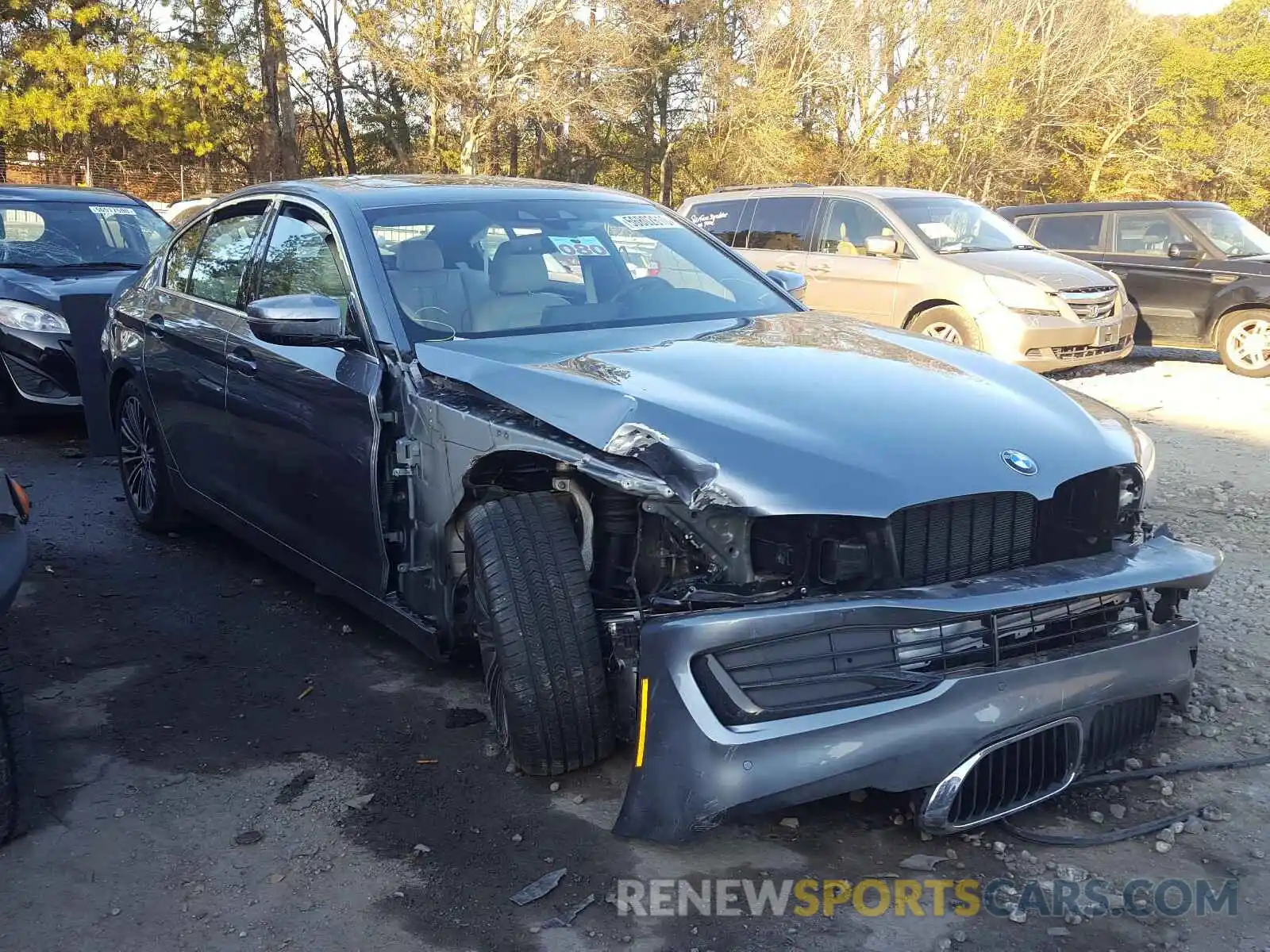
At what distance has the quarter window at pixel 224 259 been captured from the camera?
182 inches

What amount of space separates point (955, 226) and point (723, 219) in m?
2.35

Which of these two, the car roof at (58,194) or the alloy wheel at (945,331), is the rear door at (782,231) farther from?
the car roof at (58,194)

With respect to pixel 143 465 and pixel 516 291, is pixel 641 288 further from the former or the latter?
pixel 143 465

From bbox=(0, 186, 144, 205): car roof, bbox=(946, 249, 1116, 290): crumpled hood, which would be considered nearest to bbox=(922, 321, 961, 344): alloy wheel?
bbox=(946, 249, 1116, 290): crumpled hood

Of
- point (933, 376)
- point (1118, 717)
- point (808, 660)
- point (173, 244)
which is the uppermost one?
point (173, 244)

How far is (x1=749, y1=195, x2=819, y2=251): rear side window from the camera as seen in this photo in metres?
10.9

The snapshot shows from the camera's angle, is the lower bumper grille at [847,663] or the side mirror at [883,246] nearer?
the lower bumper grille at [847,663]

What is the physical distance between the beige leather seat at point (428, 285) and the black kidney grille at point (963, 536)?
1659mm

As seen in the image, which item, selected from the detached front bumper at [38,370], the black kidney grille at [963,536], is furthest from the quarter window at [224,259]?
the detached front bumper at [38,370]

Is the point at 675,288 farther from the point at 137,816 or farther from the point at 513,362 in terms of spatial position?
the point at 137,816

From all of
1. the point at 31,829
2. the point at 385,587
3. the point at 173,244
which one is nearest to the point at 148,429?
the point at 173,244

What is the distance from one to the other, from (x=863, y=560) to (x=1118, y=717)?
2.69 feet

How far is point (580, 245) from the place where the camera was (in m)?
4.18

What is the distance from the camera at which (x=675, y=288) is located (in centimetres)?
421
